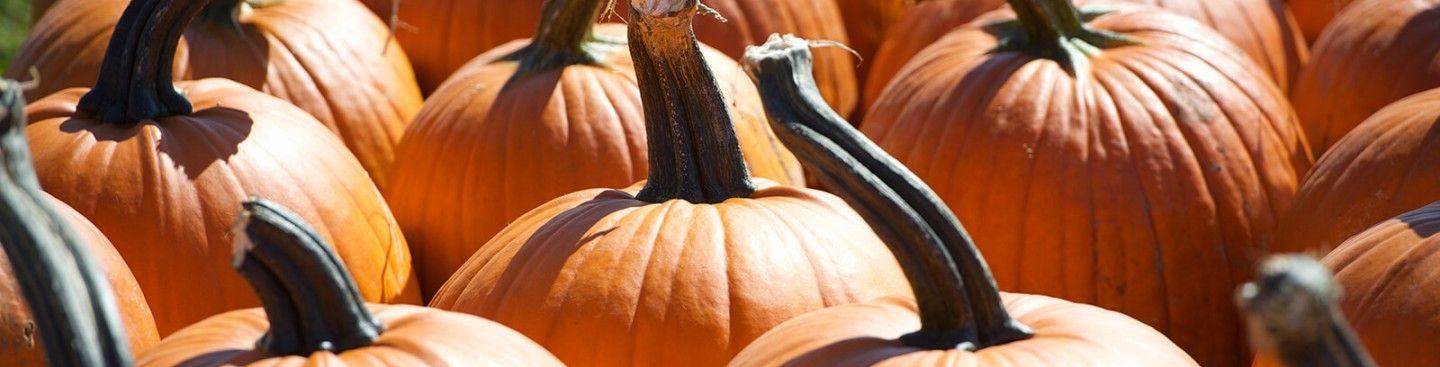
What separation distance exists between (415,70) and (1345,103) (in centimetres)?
229

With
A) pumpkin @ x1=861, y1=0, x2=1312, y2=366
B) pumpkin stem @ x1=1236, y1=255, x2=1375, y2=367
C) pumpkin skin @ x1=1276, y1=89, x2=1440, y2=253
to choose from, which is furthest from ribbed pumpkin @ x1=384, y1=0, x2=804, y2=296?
pumpkin stem @ x1=1236, y1=255, x2=1375, y2=367

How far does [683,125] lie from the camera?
7.56ft

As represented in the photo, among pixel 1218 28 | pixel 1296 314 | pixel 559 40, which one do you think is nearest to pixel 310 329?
pixel 1296 314

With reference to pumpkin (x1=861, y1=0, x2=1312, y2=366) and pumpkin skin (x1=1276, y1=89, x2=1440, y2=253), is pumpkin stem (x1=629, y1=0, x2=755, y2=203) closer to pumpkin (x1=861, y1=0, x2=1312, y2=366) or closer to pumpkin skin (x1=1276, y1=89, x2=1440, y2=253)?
pumpkin (x1=861, y1=0, x2=1312, y2=366)

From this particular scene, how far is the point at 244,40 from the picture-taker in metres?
3.37

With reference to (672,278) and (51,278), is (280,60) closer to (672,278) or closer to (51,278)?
(672,278)

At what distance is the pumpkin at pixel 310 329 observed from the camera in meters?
1.54

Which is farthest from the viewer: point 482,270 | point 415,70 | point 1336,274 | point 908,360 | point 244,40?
point 415,70

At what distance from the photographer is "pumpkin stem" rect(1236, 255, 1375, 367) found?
94 cm

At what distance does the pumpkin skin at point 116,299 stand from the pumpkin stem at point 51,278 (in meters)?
0.57

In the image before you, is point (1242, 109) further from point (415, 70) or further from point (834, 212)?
point (415, 70)

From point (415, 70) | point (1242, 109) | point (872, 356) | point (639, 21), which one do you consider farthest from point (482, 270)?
point (415, 70)

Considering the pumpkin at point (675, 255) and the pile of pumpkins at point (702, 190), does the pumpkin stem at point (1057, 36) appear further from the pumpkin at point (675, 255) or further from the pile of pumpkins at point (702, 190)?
the pumpkin at point (675, 255)

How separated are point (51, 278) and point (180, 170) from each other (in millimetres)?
1347
